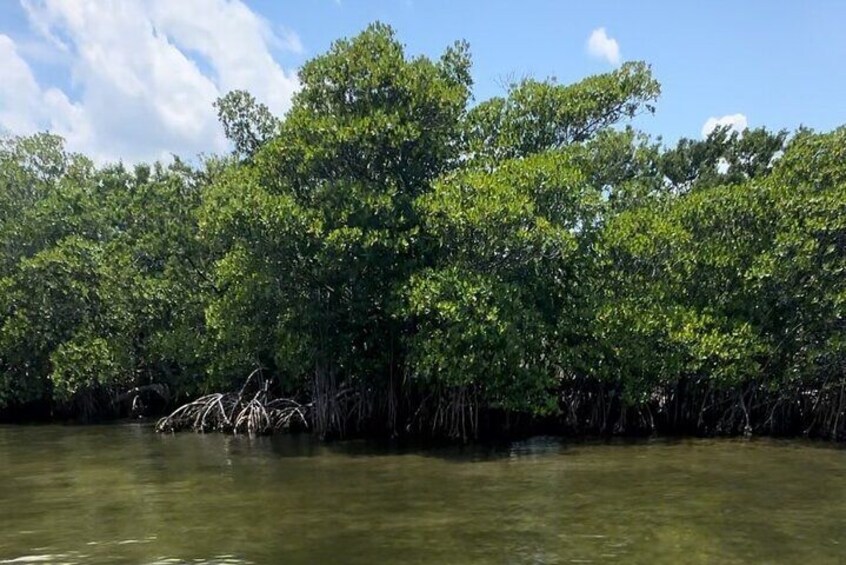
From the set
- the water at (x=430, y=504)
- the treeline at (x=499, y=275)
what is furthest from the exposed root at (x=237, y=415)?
the water at (x=430, y=504)

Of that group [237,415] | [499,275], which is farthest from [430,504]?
[237,415]

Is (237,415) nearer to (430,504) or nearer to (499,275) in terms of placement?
(499,275)

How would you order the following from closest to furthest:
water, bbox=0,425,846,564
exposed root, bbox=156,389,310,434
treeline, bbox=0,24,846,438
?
water, bbox=0,425,846,564
treeline, bbox=0,24,846,438
exposed root, bbox=156,389,310,434

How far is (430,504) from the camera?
9.73m

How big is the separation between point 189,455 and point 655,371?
854 centimetres

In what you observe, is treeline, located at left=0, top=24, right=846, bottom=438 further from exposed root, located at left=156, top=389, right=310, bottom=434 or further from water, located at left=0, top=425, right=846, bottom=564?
water, located at left=0, top=425, right=846, bottom=564

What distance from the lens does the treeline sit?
13.8 m

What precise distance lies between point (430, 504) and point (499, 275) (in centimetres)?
563

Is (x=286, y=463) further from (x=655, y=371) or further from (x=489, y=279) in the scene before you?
(x=655, y=371)

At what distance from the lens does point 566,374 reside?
15.9m

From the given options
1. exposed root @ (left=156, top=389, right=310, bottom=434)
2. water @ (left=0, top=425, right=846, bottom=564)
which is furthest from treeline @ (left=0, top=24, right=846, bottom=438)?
water @ (left=0, top=425, right=846, bottom=564)

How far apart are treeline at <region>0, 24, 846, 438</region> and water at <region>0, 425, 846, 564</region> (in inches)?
56.0

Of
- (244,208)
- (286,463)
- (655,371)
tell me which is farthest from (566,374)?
(244,208)

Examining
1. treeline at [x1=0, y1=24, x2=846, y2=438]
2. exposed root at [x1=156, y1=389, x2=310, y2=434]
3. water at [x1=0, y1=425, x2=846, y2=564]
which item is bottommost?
water at [x1=0, y1=425, x2=846, y2=564]
